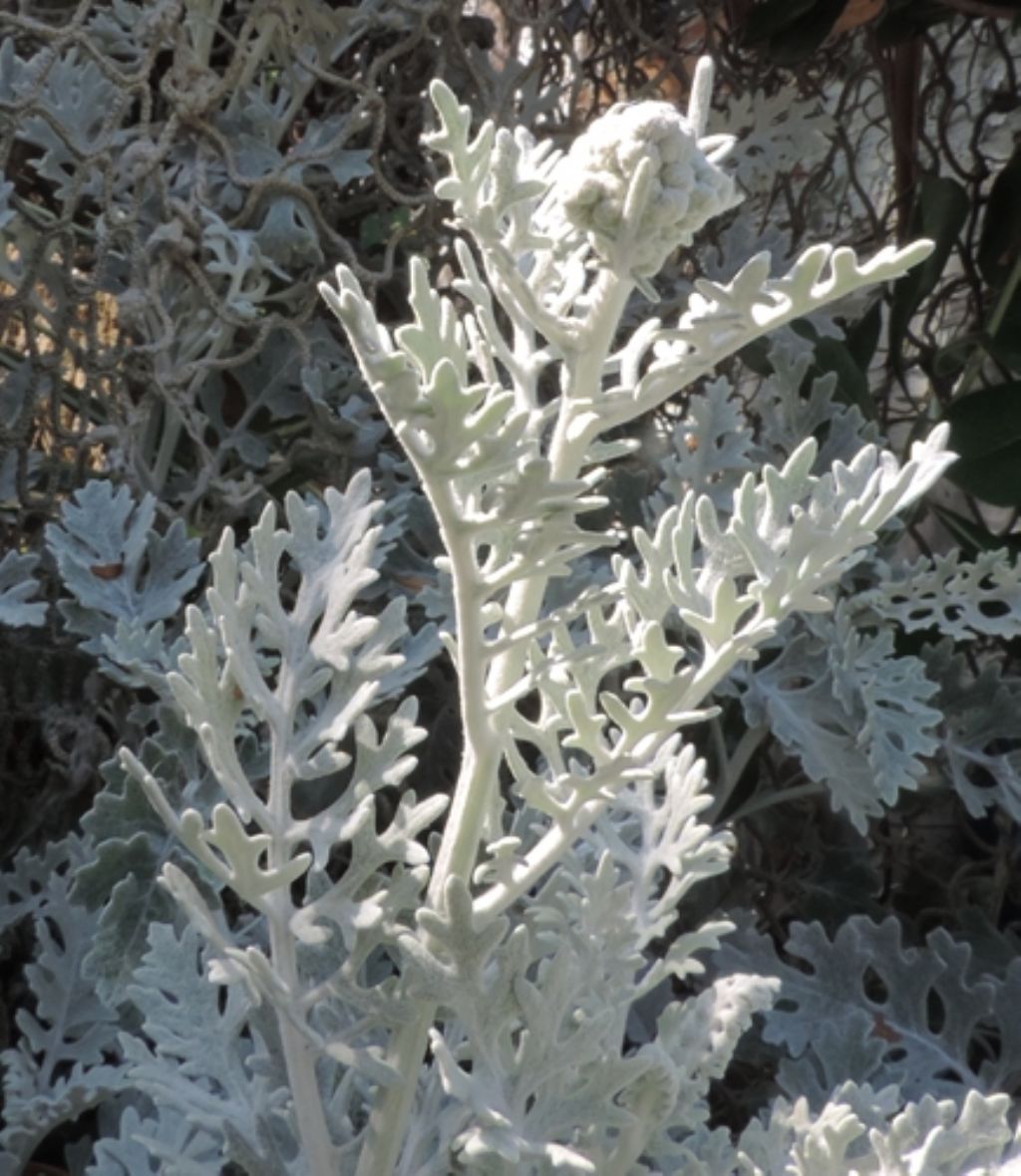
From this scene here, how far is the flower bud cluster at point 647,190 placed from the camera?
1.32 ft

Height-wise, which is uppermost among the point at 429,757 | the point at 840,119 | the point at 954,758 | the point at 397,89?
the point at 397,89

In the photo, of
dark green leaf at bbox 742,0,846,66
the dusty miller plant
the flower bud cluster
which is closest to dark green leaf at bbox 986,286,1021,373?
dark green leaf at bbox 742,0,846,66

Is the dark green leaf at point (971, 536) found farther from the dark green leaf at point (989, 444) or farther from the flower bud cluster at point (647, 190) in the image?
the flower bud cluster at point (647, 190)

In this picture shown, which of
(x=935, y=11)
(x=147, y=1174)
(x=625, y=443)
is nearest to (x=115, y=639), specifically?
(x=147, y=1174)

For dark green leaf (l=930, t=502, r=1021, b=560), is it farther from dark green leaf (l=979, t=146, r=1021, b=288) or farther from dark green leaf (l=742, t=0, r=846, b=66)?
dark green leaf (l=742, t=0, r=846, b=66)

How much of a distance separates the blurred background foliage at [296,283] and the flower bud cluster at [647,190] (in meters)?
0.43

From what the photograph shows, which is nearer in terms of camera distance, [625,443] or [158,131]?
[625,443]

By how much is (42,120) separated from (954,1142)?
0.80 meters

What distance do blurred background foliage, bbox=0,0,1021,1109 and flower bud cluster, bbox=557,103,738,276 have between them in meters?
0.43

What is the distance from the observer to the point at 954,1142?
505mm

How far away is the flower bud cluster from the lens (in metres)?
0.40

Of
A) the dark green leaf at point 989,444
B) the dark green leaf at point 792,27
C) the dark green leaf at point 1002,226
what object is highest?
the dark green leaf at point 792,27

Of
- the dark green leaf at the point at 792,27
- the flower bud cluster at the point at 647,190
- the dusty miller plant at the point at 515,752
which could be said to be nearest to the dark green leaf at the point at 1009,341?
the dark green leaf at the point at 792,27

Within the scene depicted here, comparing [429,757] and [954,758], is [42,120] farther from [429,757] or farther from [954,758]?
[954,758]
